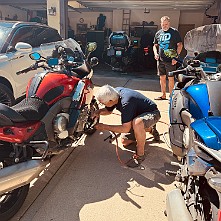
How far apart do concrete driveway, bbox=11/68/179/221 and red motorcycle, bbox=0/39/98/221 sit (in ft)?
0.89

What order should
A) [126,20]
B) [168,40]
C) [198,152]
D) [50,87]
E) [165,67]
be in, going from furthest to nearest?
[126,20], [165,67], [168,40], [50,87], [198,152]

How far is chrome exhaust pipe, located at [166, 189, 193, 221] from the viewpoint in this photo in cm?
129

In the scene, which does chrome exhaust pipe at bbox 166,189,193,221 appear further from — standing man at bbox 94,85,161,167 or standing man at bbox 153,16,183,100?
standing man at bbox 153,16,183,100

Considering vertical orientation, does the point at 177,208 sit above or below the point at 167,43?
below

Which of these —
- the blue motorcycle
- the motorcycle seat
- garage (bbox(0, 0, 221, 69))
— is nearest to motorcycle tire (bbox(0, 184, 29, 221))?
the motorcycle seat

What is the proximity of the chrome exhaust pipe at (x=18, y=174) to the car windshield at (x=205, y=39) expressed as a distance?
217 cm

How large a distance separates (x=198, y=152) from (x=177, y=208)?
0.34 meters

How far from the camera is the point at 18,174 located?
1680mm

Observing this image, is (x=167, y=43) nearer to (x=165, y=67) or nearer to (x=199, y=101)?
(x=165, y=67)

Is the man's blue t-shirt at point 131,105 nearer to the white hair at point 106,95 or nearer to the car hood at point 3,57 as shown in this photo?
the white hair at point 106,95

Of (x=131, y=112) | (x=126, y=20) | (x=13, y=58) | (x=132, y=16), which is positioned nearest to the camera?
(x=131, y=112)

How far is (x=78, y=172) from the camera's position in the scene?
8.55 feet

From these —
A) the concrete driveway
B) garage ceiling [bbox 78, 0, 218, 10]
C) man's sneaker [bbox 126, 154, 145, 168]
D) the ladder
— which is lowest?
the concrete driveway

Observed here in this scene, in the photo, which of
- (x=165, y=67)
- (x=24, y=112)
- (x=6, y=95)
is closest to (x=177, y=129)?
(x=24, y=112)
